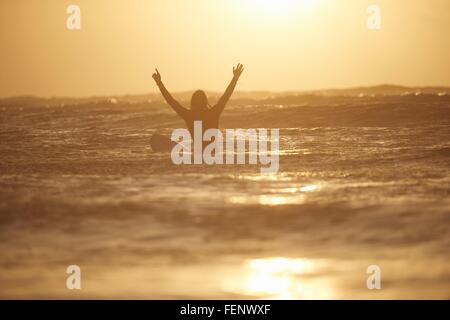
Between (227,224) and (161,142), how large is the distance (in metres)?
4.97

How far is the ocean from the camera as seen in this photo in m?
3.93

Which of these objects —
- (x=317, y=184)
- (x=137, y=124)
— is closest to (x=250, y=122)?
(x=137, y=124)

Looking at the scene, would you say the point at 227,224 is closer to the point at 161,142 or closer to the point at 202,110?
the point at 202,110

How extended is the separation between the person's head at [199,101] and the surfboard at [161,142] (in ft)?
2.39

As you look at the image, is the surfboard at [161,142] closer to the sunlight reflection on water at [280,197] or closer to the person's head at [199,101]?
the person's head at [199,101]

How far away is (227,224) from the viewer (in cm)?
545

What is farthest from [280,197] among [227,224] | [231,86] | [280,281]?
[231,86]

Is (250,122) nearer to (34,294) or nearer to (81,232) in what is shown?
(81,232)

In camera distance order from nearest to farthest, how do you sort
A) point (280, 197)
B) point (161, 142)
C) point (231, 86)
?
1. point (280, 197)
2. point (231, 86)
3. point (161, 142)

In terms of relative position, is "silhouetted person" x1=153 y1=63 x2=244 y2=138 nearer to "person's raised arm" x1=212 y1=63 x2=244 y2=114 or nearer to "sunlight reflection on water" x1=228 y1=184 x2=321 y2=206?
"person's raised arm" x1=212 y1=63 x2=244 y2=114

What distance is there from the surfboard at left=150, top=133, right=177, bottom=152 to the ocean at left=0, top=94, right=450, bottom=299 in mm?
135

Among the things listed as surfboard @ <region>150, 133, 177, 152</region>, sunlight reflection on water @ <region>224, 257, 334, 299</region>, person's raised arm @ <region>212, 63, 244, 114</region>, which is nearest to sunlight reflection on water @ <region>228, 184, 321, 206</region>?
sunlight reflection on water @ <region>224, 257, 334, 299</region>

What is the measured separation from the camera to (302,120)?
2006 cm

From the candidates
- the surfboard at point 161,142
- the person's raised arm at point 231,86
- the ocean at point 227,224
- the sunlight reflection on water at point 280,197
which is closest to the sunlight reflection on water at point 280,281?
the ocean at point 227,224
